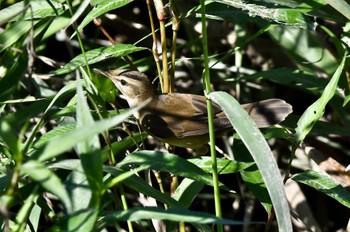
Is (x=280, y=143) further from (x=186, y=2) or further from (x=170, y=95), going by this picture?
(x=170, y=95)

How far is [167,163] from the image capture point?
269cm

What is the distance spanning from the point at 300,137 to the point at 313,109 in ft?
0.40

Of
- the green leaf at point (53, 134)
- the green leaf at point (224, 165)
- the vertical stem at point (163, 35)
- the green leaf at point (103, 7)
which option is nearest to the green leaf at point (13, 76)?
the green leaf at point (53, 134)

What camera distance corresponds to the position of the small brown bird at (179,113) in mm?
3955

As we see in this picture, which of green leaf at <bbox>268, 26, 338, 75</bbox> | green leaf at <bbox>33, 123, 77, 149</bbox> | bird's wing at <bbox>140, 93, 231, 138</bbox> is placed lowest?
bird's wing at <bbox>140, 93, 231, 138</bbox>

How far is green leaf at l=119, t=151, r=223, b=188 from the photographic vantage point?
2.69m

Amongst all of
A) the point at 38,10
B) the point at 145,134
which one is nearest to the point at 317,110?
the point at 145,134

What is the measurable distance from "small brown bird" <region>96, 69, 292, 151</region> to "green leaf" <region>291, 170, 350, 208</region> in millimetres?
853

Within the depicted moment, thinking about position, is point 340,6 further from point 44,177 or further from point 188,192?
point 44,177

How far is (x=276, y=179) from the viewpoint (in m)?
2.48

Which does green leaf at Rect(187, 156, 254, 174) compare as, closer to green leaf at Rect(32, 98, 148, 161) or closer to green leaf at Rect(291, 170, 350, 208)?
green leaf at Rect(291, 170, 350, 208)

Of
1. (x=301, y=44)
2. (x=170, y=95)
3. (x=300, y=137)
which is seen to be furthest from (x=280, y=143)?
(x=300, y=137)

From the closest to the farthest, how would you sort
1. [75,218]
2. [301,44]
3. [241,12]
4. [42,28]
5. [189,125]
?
1. [75,218]
2. [42,28]
3. [241,12]
4. [189,125]
5. [301,44]

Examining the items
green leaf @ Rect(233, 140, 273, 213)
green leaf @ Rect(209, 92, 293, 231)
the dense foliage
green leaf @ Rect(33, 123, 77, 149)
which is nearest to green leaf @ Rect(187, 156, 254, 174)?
the dense foliage
